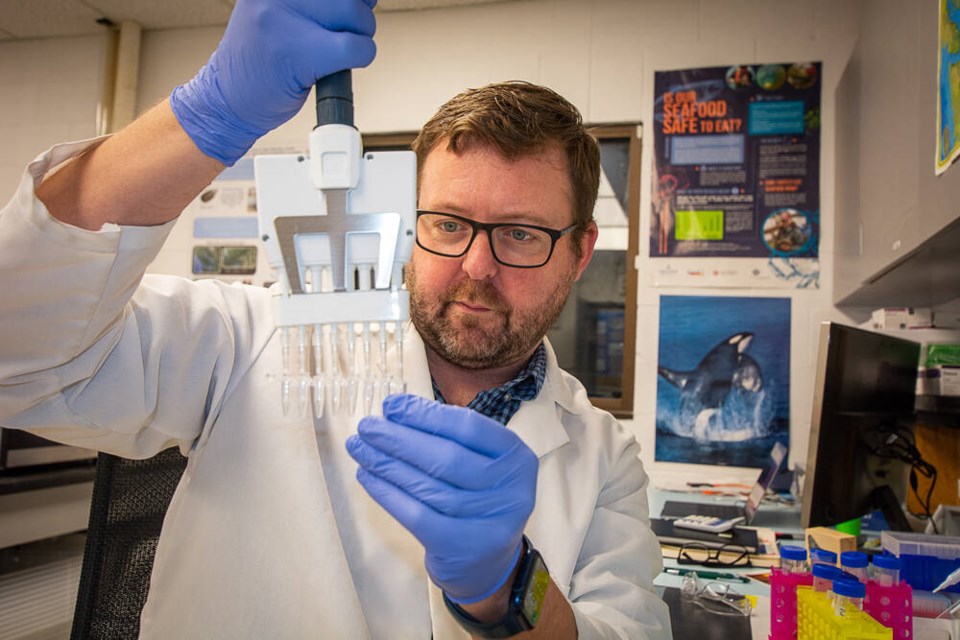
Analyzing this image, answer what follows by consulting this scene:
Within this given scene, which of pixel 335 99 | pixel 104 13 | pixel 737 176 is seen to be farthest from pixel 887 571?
pixel 104 13

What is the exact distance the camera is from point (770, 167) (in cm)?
295

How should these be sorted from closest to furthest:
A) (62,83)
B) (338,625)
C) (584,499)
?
(338,625) < (584,499) < (62,83)

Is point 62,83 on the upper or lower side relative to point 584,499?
upper

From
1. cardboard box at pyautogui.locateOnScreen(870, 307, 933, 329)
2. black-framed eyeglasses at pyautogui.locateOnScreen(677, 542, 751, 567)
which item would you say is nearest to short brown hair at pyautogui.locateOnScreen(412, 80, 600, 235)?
black-framed eyeglasses at pyautogui.locateOnScreen(677, 542, 751, 567)

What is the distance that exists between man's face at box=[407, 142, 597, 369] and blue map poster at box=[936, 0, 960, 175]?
0.71m

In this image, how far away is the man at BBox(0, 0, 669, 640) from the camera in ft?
2.30

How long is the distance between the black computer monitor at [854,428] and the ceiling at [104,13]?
8.08 feet

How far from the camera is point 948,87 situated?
126 cm

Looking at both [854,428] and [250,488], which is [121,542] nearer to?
[250,488]

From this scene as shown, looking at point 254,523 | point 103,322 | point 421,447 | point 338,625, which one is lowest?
point 338,625

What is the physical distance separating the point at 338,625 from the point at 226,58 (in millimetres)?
777

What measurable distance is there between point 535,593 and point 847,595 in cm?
43

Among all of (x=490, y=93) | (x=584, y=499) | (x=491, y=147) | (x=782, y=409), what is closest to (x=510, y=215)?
(x=491, y=147)

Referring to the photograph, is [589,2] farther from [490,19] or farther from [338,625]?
[338,625]
